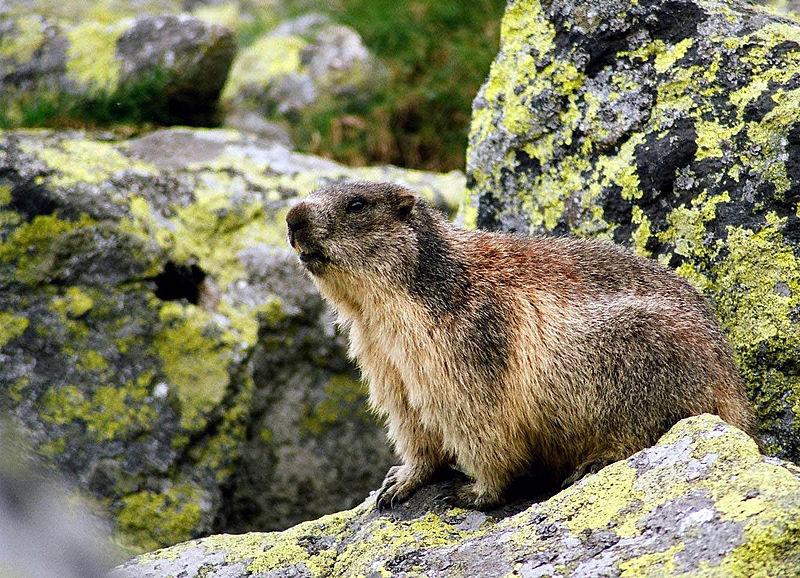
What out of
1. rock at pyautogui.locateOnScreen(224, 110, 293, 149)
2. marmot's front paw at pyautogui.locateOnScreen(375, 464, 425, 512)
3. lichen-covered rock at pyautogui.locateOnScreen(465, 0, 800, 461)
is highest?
lichen-covered rock at pyautogui.locateOnScreen(465, 0, 800, 461)

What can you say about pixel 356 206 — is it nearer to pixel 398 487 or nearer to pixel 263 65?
pixel 398 487

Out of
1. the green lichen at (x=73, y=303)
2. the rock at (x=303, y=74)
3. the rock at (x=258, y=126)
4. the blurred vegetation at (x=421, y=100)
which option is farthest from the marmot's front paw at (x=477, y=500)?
the rock at (x=303, y=74)

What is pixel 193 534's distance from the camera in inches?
297

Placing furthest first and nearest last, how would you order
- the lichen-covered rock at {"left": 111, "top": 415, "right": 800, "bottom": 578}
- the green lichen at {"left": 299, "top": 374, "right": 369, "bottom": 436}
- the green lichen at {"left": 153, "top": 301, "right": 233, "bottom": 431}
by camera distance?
the green lichen at {"left": 299, "top": 374, "right": 369, "bottom": 436}, the green lichen at {"left": 153, "top": 301, "right": 233, "bottom": 431}, the lichen-covered rock at {"left": 111, "top": 415, "right": 800, "bottom": 578}

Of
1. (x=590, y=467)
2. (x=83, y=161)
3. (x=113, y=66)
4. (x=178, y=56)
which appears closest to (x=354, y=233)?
(x=590, y=467)

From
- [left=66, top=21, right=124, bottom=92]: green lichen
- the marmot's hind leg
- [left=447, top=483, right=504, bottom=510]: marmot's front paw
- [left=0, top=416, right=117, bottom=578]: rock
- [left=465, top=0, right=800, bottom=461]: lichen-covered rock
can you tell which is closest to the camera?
[left=0, top=416, right=117, bottom=578]: rock

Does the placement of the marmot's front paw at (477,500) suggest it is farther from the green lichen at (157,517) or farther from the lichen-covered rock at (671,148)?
the green lichen at (157,517)

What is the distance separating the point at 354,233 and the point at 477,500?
6.22ft

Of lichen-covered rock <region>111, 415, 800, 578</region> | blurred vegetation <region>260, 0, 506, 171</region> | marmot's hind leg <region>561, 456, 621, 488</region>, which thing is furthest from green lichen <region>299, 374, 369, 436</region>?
blurred vegetation <region>260, 0, 506, 171</region>

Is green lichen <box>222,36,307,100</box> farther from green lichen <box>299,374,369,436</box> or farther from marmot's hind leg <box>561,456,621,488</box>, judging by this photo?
marmot's hind leg <box>561,456,621,488</box>

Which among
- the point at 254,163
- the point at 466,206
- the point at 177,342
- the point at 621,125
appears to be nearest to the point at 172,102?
the point at 254,163

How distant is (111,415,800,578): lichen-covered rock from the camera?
11.7 feet

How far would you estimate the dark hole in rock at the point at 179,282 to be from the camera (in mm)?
8086

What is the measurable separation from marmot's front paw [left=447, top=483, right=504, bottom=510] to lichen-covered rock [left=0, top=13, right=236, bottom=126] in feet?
22.8
